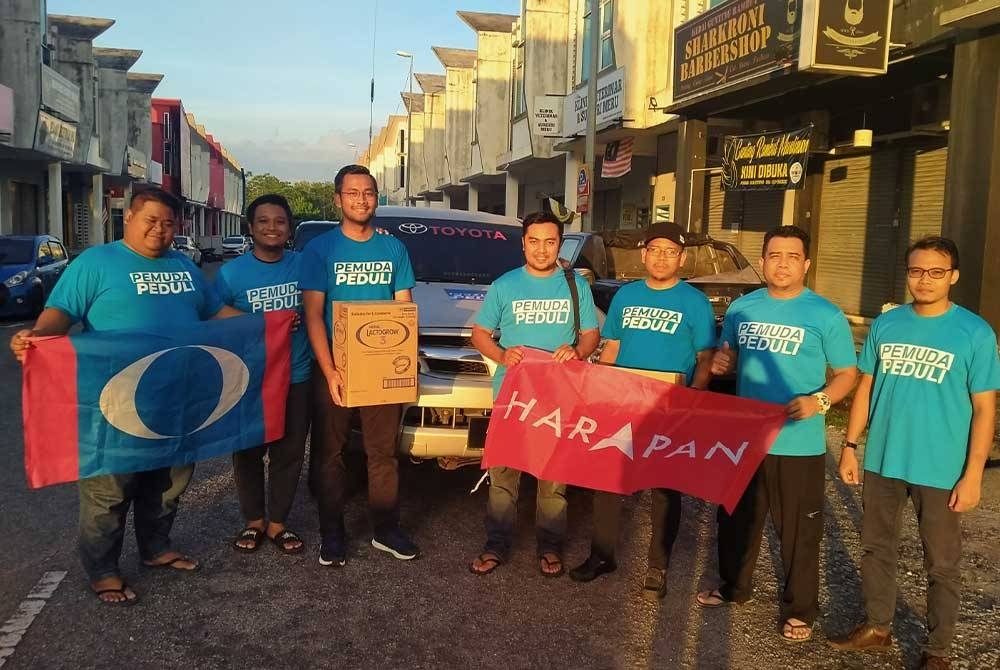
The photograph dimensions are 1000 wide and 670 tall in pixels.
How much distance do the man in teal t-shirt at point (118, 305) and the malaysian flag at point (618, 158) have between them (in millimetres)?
18451

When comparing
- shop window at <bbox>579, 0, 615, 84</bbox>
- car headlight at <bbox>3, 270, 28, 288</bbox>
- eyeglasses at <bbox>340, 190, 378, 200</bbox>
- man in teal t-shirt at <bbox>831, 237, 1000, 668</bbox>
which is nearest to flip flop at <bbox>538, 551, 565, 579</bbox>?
man in teal t-shirt at <bbox>831, 237, 1000, 668</bbox>

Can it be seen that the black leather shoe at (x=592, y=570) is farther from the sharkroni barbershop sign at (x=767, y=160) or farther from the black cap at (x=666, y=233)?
the sharkroni barbershop sign at (x=767, y=160)

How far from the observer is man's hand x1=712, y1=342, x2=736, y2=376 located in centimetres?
418

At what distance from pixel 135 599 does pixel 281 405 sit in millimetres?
1188

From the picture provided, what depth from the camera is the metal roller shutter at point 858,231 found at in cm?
1490

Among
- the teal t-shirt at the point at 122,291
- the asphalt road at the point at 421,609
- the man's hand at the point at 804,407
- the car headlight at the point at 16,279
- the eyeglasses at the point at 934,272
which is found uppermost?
the eyeglasses at the point at 934,272

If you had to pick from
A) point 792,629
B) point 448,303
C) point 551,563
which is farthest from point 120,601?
point 792,629

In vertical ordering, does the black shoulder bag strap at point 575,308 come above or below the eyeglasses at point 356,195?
below

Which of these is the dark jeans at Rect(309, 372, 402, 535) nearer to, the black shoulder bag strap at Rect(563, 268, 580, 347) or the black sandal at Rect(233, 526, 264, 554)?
the black sandal at Rect(233, 526, 264, 554)

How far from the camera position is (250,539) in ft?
16.0

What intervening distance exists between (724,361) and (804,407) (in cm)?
49

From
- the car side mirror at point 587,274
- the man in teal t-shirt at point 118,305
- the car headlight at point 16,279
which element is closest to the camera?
the man in teal t-shirt at point 118,305

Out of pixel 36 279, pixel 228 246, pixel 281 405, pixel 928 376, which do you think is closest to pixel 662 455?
pixel 928 376

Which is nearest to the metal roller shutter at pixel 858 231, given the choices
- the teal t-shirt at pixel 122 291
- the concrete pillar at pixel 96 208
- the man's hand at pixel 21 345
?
the teal t-shirt at pixel 122 291
